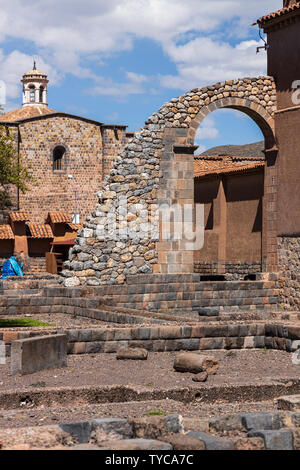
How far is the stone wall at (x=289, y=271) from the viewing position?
737 inches

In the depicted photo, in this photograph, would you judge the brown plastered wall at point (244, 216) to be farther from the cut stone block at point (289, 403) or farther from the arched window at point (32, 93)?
the arched window at point (32, 93)

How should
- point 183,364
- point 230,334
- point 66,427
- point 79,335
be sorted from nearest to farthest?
1. point 66,427
2. point 183,364
3. point 79,335
4. point 230,334

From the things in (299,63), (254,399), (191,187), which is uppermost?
(299,63)

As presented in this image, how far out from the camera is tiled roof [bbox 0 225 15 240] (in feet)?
107

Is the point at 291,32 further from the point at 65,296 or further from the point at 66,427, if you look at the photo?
the point at 66,427

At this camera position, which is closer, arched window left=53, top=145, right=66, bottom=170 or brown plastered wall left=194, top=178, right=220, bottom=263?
brown plastered wall left=194, top=178, right=220, bottom=263

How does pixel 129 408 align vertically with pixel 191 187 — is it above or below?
below

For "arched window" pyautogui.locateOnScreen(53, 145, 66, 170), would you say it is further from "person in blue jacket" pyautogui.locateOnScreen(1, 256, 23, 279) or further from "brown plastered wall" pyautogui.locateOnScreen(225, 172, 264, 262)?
"person in blue jacket" pyautogui.locateOnScreen(1, 256, 23, 279)

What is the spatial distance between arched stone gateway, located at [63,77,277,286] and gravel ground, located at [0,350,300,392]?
281 inches

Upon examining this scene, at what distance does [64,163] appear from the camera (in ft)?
131

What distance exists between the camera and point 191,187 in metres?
18.7

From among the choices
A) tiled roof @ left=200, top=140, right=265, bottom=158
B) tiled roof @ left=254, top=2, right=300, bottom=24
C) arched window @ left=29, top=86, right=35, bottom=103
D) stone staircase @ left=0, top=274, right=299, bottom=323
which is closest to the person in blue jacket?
stone staircase @ left=0, top=274, right=299, bottom=323

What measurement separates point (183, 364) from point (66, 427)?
3932 millimetres
